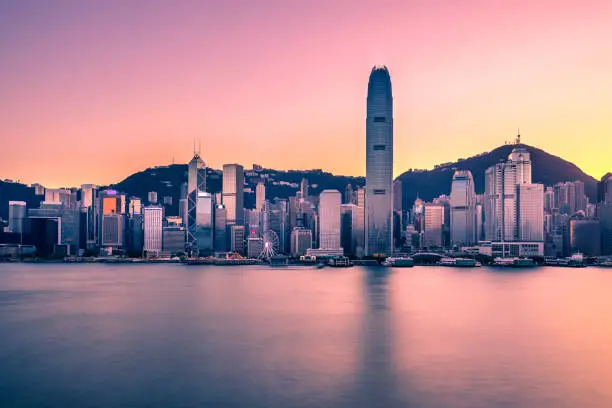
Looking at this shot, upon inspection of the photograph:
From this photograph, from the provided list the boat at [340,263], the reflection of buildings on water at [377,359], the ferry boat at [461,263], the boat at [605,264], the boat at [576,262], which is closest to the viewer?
the reflection of buildings on water at [377,359]

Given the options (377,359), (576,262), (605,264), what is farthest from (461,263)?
(377,359)

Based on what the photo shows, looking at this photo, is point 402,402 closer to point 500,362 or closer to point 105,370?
point 500,362

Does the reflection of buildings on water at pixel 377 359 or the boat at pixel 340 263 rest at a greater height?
the reflection of buildings on water at pixel 377 359

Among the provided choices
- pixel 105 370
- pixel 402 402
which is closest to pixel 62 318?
pixel 105 370

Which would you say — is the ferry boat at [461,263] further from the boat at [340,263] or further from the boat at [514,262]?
the boat at [340,263]

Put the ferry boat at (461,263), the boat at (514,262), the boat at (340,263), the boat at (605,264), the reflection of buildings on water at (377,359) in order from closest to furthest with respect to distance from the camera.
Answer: the reflection of buildings on water at (377,359), the boat at (514,262), the ferry boat at (461,263), the boat at (605,264), the boat at (340,263)

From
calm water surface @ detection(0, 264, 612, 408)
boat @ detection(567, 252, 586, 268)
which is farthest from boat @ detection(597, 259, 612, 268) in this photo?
calm water surface @ detection(0, 264, 612, 408)

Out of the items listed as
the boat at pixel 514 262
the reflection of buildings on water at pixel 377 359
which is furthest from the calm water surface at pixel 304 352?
the boat at pixel 514 262

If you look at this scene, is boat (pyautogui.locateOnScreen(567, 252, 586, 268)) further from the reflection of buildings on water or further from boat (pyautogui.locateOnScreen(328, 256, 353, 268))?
the reflection of buildings on water
